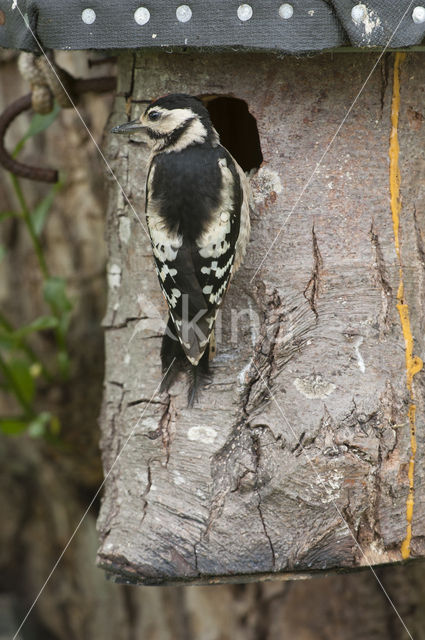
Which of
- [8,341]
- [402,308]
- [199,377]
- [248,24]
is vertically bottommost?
[8,341]

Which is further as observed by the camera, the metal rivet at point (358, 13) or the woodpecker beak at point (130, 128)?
the woodpecker beak at point (130, 128)

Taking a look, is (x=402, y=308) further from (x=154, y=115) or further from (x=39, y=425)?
(x=39, y=425)

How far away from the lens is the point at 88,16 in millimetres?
2270

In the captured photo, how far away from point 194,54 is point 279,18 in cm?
45

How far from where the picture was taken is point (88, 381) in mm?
3820

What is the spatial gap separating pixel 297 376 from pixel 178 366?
0.38 meters

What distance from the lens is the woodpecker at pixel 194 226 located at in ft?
7.83

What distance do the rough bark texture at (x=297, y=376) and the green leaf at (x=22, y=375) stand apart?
1.09m

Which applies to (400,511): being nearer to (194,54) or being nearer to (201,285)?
(201,285)

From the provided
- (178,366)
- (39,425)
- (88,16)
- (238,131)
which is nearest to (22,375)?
(39,425)

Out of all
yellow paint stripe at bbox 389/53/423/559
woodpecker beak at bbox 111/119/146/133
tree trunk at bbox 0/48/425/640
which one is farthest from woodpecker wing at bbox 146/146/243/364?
tree trunk at bbox 0/48/425/640

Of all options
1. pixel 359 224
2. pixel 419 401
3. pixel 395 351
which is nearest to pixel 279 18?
pixel 359 224

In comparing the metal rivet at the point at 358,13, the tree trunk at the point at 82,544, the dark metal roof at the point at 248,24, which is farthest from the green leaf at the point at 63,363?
the metal rivet at the point at 358,13

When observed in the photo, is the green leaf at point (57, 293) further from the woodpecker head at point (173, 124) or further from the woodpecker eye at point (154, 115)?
the woodpecker eye at point (154, 115)
